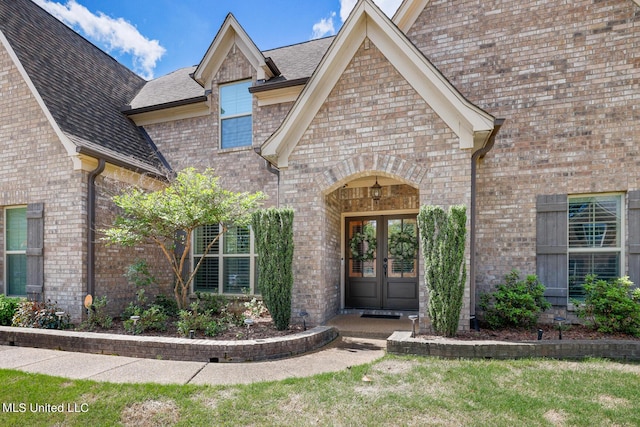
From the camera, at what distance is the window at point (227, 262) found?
8.86 m

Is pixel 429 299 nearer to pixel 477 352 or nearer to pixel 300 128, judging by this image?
pixel 477 352

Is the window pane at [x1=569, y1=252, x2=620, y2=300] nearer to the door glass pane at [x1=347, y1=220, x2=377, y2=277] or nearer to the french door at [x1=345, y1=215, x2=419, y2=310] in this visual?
the french door at [x1=345, y1=215, x2=419, y2=310]

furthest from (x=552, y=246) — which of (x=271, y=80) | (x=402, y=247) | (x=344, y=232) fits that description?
(x=271, y=80)

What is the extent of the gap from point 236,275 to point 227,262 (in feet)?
1.36

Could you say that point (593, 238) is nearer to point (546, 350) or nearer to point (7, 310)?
point (546, 350)

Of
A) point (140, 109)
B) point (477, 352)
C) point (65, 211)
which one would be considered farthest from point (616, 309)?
point (140, 109)

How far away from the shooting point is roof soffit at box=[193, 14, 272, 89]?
8.95m

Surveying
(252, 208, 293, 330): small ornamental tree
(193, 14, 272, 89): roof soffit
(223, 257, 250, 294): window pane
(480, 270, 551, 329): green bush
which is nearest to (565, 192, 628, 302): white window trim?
(480, 270, 551, 329): green bush

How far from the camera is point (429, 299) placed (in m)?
5.79

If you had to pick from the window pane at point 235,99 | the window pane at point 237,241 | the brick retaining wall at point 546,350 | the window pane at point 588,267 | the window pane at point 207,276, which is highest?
the window pane at point 235,99

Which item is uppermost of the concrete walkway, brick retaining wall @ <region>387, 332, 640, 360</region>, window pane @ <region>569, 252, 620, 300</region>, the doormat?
window pane @ <region>569, 252, 620, 300</region>

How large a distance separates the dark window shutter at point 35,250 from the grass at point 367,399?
11.8ft

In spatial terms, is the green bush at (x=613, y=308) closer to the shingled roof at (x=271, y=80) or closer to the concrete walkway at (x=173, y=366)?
the concrete walkway at (x=173, y=366)

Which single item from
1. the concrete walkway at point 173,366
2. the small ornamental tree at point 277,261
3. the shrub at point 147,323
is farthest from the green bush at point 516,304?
the shrub at point 147,323
